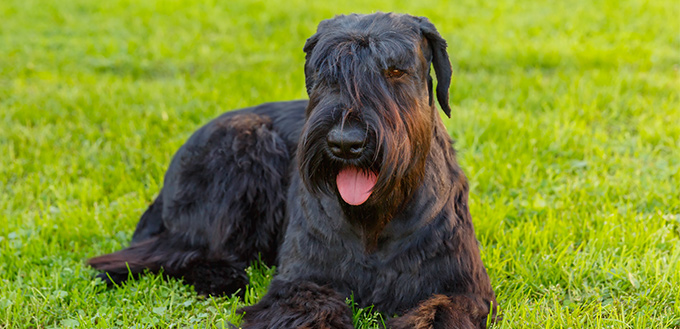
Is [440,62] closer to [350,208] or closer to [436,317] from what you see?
[350,208]

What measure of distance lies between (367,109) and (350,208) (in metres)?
0.56

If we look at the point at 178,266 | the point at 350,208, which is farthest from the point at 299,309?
the point at 178,266

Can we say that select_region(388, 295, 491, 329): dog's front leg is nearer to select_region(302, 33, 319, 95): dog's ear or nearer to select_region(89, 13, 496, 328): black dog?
select_region(89, 13, 496, 328): black dog

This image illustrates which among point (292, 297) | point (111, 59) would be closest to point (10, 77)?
point (111, 59)

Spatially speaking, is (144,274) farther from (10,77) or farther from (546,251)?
(10,77)

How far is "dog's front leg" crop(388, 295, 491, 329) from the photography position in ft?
9.62

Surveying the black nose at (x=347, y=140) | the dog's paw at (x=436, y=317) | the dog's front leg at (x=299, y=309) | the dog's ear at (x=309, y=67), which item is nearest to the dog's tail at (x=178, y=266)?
the dog's front leg at (x=299, y=309)

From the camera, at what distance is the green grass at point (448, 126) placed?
11.6 feet

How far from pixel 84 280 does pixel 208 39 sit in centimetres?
579

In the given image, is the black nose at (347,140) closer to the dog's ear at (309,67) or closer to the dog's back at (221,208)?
the dog's ear at (309,67)

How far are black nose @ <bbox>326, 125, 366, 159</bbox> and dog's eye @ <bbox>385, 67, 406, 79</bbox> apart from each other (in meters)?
0.36

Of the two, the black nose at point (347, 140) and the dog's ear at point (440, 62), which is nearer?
the black nose at point (347, 140)

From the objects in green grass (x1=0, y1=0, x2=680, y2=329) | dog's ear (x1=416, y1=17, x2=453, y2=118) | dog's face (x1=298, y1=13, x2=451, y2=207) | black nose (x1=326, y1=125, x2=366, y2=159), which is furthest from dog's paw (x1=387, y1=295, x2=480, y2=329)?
dog's ear (x1=416, y1=17, x2=453, y2=118)

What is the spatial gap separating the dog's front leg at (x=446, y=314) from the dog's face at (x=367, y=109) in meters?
0.55
